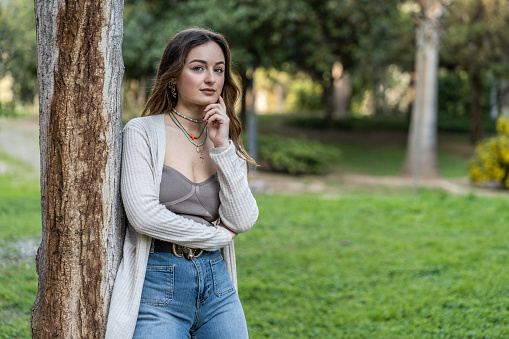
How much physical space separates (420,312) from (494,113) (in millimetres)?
28771

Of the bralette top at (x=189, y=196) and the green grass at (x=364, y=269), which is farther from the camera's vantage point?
the green grass at (x=364, y=269)

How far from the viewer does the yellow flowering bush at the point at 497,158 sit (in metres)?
12.7

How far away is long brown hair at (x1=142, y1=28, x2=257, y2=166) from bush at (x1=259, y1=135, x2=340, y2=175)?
41.5 feet

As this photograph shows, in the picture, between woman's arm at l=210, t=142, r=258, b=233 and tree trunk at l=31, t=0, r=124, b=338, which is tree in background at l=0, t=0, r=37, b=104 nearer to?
tree trunk at l=31, t=0, r=124, b=338

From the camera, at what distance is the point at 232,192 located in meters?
2.43

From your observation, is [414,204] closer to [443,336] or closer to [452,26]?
[443,336]

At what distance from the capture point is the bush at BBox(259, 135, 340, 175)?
50.7ft

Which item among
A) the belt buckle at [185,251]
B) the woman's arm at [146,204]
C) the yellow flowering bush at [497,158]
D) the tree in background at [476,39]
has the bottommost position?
the yellow flowering bush at [497,158]

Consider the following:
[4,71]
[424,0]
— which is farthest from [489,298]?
[424,0]

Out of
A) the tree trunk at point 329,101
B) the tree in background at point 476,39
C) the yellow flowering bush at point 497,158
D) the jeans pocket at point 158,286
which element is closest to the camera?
the jeans pocket at point 158,286

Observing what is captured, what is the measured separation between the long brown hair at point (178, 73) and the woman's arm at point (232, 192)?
0.19 meters

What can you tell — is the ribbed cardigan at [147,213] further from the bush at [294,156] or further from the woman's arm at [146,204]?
the bush at [294,156]

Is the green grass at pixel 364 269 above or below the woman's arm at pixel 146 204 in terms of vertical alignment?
below

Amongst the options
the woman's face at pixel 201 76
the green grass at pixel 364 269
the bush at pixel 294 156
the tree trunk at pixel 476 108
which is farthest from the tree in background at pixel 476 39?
the woman's face at pixel 201 76
